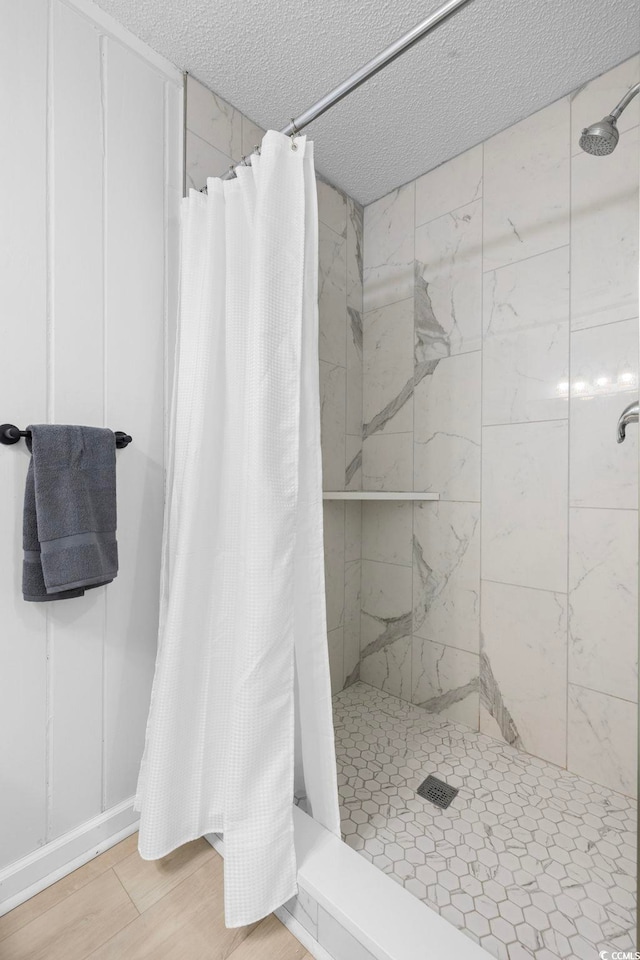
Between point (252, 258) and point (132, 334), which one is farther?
point (132, 334)

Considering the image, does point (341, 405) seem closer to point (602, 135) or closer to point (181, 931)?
point (602, 135)

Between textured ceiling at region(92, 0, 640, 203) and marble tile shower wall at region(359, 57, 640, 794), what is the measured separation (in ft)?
0.40

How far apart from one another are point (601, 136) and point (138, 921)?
2021 mm

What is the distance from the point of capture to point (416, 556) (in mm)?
1908

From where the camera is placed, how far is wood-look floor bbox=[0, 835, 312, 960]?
0.95 m

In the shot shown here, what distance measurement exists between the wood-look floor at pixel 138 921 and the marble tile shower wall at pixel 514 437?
1.02 m

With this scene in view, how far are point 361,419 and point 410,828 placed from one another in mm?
1494

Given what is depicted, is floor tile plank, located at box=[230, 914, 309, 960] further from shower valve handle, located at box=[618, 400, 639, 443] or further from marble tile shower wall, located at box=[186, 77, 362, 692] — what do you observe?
shower valve handle, located at box=[618, 400, 639, 443]

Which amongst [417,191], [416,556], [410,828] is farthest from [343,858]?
[417,191]

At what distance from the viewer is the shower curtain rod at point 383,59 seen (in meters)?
0.84

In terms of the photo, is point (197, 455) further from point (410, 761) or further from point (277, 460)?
point (410, 761)

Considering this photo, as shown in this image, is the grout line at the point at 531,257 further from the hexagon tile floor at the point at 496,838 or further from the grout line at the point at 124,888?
the grout line at the point at 124,888

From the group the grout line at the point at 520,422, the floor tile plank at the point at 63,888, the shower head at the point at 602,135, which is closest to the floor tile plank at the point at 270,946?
the floor tile plank at the point at 63,888

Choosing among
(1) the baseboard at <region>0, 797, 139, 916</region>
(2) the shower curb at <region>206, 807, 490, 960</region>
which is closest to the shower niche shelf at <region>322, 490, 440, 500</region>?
(2) the shower curb at <region>206, 807, 490, 960</region>
